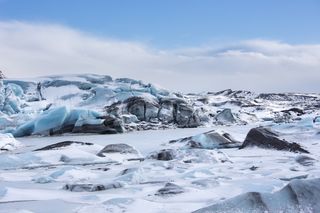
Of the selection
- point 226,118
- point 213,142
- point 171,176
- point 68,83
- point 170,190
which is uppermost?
point 68,83

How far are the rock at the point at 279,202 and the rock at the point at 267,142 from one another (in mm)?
6043

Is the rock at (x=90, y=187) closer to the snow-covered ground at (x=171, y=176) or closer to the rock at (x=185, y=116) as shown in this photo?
the snow-covered ground at (x=171, y=176)

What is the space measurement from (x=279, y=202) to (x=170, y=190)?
1678 mm

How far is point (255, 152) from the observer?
31.0ft

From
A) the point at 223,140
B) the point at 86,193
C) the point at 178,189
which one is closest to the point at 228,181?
the point at 178,189

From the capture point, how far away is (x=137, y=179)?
579cm

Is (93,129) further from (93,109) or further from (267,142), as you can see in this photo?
(267,142)

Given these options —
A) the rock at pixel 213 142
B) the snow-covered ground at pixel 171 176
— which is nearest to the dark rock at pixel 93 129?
the snow-covered ground at pixel 171 176

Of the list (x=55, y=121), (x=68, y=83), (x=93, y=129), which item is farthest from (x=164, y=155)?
(x=68, y=83)

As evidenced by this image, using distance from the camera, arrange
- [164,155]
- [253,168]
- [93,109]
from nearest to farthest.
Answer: [253,168] < [164,155] < [93,109]

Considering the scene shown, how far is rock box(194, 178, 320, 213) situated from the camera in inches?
129

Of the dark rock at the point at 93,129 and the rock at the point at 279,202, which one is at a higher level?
the rock at the point at 279,202

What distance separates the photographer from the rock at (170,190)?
473cm

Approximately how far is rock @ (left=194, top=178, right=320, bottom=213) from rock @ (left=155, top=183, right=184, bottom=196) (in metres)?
1.37
